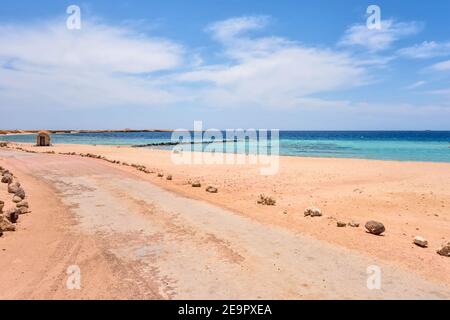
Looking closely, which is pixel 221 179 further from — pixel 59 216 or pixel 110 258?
pixel 110 258

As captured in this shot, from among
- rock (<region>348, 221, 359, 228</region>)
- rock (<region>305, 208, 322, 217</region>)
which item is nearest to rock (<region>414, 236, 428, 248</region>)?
rock (<region>348, 221, 359, 228</region>)

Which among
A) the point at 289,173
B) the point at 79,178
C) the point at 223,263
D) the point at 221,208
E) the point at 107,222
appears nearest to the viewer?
the point at 223,263

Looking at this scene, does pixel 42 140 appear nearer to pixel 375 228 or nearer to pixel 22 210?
pixel 22 210

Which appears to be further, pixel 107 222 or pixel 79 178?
pixel 79 178

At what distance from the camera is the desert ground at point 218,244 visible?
5.87 m

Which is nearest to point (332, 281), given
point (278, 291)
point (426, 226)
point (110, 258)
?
point (278, 291)

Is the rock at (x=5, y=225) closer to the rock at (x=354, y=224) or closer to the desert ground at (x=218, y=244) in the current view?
the desert ground at (x=218, y=244)

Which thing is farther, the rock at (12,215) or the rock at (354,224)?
the rock at (354,224)

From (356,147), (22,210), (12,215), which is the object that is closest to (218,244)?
(12,215)

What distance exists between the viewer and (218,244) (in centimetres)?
809

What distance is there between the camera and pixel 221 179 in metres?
20.3

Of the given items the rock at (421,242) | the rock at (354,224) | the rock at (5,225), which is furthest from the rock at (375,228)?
the rock at (5,225)

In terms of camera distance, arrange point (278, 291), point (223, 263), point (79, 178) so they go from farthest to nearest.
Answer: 1. point (79, 178)
2. point (223, 263)
3. point (278, 291)
